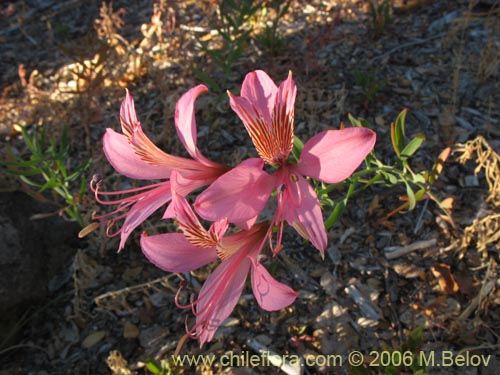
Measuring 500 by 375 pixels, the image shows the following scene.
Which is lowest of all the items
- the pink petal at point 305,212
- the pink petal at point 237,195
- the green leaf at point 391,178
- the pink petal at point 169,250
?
the green leaf at point 391,178

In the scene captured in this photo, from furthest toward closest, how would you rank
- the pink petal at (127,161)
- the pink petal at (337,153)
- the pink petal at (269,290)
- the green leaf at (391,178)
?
the green leaf at (391,178) → the pink petal at (127,161) → the pink petal at (269,290) → the pink petal at (337,153)

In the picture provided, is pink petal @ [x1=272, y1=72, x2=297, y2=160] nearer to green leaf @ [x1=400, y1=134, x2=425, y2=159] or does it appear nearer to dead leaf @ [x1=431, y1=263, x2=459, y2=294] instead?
green leaf @ [x1=400, y1=134, x2=425, y2=159]

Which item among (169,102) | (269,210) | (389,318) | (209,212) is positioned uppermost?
(209,212)

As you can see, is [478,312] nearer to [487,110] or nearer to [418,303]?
[418,303]

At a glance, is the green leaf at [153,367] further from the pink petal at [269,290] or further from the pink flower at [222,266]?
the pink petal at [269,290]

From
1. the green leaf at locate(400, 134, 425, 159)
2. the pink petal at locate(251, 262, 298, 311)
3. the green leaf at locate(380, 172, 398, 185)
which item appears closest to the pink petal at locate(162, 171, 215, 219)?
the pink petal at locate(251, 262, 298, 311)

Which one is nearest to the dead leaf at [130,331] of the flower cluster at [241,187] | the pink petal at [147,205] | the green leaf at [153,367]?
the green leaf at [153,367]

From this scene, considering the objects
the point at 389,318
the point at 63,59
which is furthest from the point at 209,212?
the point at 63,59
